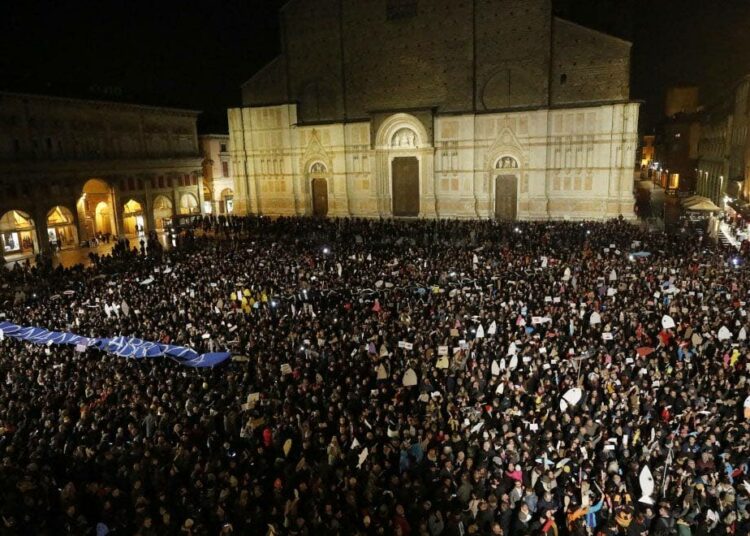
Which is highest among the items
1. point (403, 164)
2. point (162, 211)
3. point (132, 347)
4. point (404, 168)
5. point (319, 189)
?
point (403, 164)

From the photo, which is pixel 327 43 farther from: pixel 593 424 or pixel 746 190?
pixel 593 424

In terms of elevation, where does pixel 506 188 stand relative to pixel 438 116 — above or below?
below

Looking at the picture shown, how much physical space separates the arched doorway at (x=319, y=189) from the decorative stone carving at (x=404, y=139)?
6.61 metres

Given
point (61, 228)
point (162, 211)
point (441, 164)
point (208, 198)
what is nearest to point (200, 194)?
point (208, 198)

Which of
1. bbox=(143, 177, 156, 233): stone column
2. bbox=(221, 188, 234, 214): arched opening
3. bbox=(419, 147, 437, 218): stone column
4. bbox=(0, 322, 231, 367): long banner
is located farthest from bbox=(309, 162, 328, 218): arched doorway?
bbox=(0, 322, 231, 367): long banner

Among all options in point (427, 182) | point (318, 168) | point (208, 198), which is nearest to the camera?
point (427, 182)

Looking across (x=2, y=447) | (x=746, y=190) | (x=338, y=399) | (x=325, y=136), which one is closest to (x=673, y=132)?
(x=746, y=190)

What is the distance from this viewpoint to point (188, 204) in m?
51.8

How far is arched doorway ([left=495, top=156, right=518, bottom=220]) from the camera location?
40.6 metres

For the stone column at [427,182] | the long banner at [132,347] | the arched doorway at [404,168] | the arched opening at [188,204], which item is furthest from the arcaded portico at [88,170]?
the long banner at [132,347]

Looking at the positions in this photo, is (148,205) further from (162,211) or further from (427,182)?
(427,182)

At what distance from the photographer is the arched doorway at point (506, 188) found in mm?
40628

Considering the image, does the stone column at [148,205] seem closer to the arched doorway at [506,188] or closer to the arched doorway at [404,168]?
the arched doorway at [404,168]

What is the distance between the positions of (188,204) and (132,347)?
126 feet
